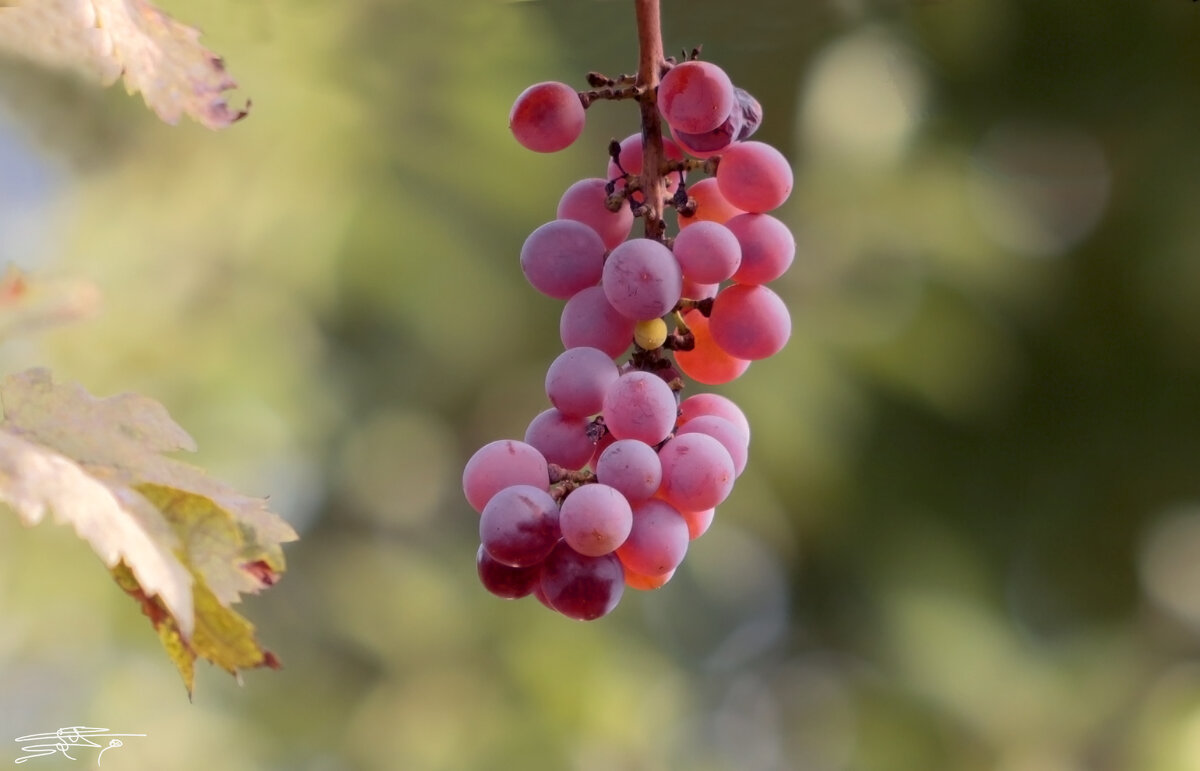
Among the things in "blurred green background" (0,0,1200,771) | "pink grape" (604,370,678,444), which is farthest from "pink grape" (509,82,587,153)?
"blurred green background" (0,0,1200,771)

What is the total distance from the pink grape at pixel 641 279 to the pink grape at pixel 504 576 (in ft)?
0.34

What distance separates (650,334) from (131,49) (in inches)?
8.7

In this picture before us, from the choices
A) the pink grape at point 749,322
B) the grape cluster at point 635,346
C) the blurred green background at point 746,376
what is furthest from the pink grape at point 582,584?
the blurred green background at point 746,376

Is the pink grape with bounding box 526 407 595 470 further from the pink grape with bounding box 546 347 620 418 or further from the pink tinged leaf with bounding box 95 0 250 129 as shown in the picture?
the pink tinged leaf with bounding box 95 0 250 129

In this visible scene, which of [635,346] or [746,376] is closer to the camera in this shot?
[635,346]

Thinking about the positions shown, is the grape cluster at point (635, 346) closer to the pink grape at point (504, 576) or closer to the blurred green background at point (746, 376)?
the pink grape at point (504, 576)

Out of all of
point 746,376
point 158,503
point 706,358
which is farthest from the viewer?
point 746,376

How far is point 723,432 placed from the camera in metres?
0.43

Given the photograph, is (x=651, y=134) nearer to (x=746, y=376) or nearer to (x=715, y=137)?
(x=715, y=137)

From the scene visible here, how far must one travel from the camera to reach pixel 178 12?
1.90 meters

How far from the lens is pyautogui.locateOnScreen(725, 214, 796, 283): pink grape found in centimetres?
43

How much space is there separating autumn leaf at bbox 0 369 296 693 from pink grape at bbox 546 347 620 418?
4.3 inches

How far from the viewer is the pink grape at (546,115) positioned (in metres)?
0.43

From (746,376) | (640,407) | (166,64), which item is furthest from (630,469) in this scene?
(746,376)
